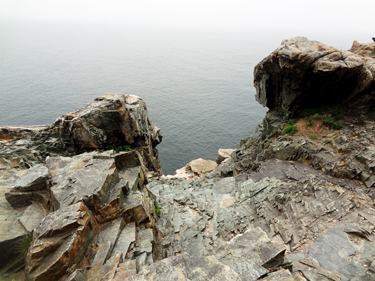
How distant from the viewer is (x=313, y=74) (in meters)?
28.3

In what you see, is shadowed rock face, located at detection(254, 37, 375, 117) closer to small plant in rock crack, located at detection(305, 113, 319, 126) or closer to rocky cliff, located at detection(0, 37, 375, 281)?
rocky cliff, located at detection(0, 37, 375, 281)

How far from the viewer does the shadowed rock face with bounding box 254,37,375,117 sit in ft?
88.1

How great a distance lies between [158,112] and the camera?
75.2 m

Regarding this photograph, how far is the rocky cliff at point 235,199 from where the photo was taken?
12.0m

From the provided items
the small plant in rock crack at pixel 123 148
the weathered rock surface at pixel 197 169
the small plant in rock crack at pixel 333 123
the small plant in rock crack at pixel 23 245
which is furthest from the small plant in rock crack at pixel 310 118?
the small plant in rock crack at pixel 23 245

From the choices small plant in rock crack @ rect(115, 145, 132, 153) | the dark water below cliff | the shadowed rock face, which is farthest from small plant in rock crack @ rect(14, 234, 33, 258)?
the dark water below cliff

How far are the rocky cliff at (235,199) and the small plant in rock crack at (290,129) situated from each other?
0.47 ft

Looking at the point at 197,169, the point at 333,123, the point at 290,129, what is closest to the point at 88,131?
the point at 197,169

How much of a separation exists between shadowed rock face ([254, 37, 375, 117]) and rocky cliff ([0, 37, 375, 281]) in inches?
6.1

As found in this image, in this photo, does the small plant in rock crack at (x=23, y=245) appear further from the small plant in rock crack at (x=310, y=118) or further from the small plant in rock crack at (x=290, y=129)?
the small plant in rock crack at (x=310, y=118)

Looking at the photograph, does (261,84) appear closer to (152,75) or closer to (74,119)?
(74,119)

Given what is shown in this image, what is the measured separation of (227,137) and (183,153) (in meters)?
14.9

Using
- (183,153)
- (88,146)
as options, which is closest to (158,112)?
(183,153)

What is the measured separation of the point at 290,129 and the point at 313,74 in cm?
780
